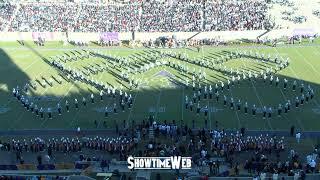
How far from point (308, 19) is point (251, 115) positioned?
2037cm

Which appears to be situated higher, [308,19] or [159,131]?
[308,19]

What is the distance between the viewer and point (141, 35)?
137ft

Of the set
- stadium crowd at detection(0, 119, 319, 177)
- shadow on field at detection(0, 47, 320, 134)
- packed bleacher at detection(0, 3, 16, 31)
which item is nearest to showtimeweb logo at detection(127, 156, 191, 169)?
stadium crowd at detection(0, 119, 319, 177)

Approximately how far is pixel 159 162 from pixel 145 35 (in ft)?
78.7

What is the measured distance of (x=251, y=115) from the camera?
25.7 meters

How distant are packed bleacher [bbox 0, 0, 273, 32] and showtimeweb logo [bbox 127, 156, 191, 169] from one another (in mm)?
24285

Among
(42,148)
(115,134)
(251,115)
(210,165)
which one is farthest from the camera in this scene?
(251,115)

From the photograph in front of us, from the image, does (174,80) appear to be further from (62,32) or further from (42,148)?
(62,32)

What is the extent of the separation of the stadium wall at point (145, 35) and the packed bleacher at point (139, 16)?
2.61 ft

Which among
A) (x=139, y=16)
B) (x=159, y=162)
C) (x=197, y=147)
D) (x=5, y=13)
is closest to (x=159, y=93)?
(x=197, y=147)

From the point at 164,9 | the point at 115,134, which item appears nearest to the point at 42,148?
the point at 115,134

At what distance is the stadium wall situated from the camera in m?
40.7

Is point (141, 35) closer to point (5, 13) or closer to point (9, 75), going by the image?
point (9, 75)

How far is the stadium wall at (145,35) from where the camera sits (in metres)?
40.7
